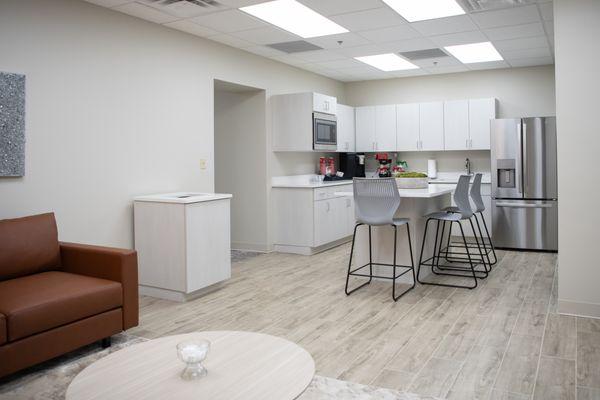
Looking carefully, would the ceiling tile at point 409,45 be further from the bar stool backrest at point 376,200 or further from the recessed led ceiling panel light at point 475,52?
the bar stool backrest at point 376,200

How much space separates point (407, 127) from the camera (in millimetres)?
7578

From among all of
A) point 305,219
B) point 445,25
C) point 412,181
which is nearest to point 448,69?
point 445,25

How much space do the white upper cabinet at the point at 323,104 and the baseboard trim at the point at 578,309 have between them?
3691mm

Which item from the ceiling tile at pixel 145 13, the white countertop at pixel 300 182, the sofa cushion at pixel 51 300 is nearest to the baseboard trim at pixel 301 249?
the white countertop at pixel 300 182

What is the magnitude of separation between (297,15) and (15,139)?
2.57 metres

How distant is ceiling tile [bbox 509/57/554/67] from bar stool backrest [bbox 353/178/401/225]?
357cm

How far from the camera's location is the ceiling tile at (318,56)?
6.01 metres

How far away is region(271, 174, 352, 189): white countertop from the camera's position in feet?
20.7

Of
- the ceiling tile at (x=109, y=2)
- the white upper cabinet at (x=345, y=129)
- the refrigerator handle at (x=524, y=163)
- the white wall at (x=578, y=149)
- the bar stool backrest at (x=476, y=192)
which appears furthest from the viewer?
the white upper cabinet at (x=345, y=129)

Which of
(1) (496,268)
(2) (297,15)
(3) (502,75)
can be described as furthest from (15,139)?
(3) (502,75)

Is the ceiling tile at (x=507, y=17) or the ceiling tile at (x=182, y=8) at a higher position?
the ceiling tile at (x=507, y=17)

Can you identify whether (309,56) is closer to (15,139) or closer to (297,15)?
(297,15)

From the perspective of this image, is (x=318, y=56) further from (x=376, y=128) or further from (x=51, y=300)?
(x=51, y=300)

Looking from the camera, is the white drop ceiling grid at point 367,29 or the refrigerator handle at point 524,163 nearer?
the white drop ceiling grid at point 367,29
